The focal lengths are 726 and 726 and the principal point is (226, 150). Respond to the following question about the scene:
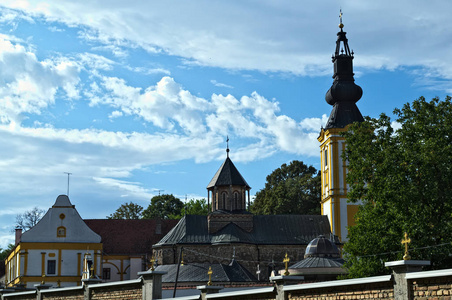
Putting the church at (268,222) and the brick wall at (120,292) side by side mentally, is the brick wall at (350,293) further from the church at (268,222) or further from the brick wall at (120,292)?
the church at (268,222)

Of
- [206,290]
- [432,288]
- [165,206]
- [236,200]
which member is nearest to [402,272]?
[432,288]

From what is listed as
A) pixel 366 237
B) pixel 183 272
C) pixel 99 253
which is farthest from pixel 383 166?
pixel 99 253

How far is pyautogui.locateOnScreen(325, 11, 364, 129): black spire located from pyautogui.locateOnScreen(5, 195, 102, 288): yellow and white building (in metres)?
23.0

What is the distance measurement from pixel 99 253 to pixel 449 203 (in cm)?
3740

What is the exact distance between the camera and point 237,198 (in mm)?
63156

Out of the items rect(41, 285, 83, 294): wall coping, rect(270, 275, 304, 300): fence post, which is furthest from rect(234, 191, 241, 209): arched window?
rect(270, 275, 304, 300): fence post

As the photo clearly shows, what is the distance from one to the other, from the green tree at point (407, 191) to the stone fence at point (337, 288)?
45.0 feet

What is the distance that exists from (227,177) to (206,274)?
1320 cm

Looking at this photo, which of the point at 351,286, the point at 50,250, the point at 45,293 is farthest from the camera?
the point at 50,250

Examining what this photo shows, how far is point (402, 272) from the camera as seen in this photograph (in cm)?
1485

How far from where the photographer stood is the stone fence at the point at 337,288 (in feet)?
46.9

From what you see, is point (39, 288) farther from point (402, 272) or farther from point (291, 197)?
point (291, 197)

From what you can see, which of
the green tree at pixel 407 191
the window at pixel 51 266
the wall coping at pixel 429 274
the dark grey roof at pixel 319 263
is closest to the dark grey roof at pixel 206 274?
the dark grey roof at pixel 319 263

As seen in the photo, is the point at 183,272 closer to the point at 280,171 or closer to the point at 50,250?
the point at 50,250
